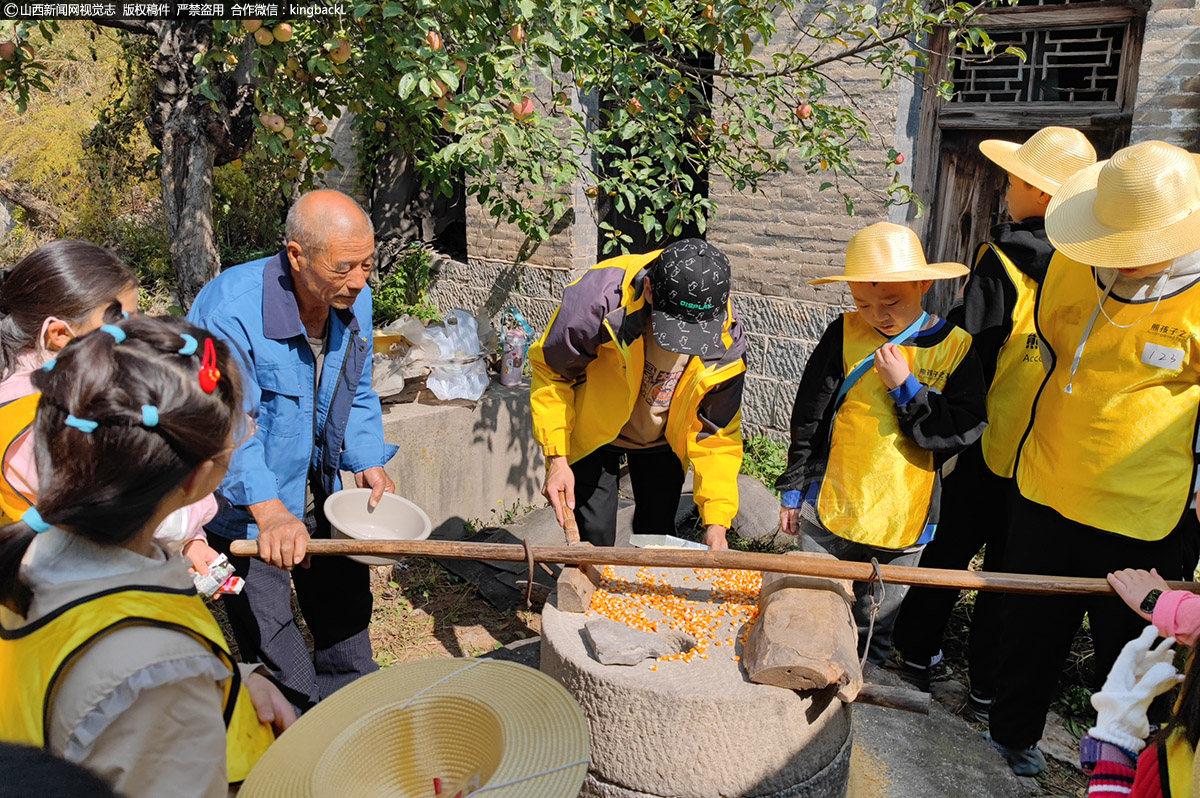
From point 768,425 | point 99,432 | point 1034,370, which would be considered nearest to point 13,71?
point 99,432

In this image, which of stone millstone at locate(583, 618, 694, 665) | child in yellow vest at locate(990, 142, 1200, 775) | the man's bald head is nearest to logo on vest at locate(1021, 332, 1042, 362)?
child in yellow vest at locate(990, 142, 1200, 775)

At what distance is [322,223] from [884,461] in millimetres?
2028

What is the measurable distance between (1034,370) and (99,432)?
115 inches

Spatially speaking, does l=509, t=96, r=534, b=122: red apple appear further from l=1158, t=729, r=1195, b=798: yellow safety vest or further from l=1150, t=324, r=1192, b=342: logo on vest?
l=1158, t=729, r=1195, b=798: yellow safety vest

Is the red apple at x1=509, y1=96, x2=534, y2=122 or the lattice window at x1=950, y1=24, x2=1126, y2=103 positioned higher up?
the lattice window at x1=950, y1=24, x2=1126, y2=103

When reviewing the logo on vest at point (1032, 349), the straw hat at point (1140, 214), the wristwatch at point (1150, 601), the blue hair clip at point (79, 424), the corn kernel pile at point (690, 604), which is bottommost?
the corn kernel pile at point (690, 604)

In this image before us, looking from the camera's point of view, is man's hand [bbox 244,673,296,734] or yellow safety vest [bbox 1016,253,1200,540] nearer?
man's hand [bbox 244,673,296,734]

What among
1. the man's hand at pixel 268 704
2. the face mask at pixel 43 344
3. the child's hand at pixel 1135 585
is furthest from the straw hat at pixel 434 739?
the child's hand at pixel 1135 585

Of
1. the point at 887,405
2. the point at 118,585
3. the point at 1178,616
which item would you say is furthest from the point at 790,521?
the point at 118,585

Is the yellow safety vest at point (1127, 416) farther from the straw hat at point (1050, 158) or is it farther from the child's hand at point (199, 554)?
the child's hand at point (199, 554)

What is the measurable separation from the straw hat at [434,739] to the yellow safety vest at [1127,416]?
6.40 ft

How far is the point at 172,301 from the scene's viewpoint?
821 centimetres

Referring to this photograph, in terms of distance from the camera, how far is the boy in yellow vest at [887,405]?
287cm

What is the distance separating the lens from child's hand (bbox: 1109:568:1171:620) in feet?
7.09
